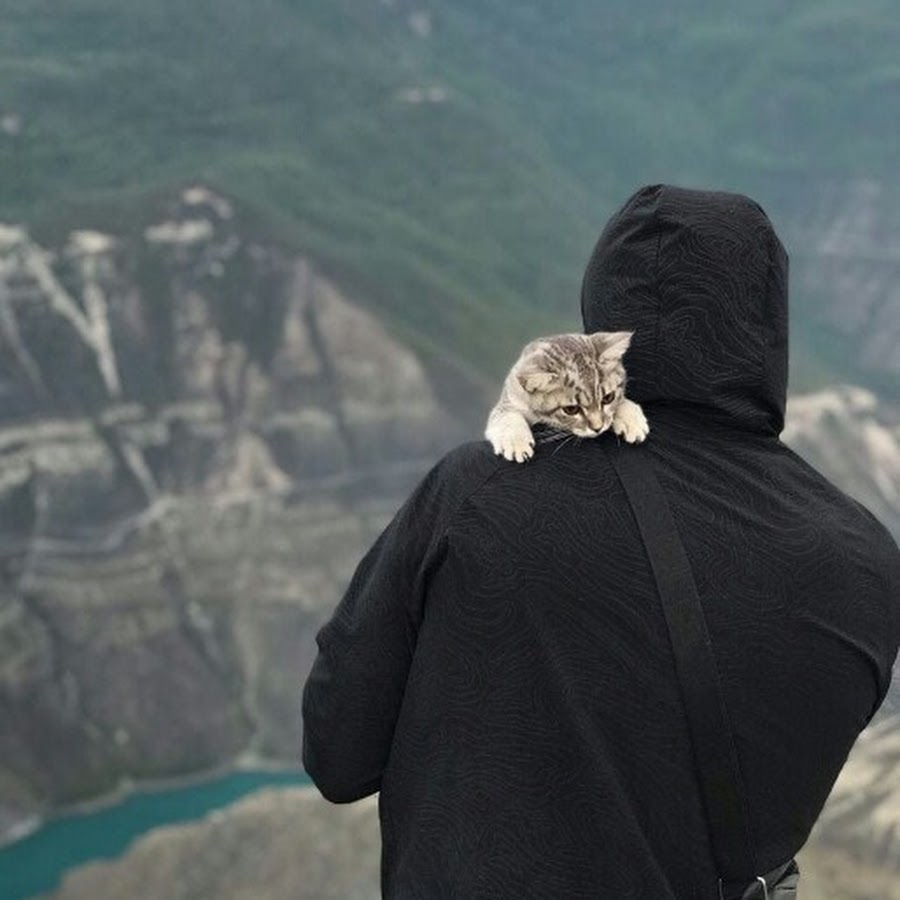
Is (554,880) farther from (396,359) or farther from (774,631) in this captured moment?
(396,359)

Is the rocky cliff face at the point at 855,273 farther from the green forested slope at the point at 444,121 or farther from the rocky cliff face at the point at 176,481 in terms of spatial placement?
the rocky cliff face at the point at 176,481

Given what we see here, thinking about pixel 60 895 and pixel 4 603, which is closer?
pixel 60 895

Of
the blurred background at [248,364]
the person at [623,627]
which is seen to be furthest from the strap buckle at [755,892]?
the blurred background at [248,364]

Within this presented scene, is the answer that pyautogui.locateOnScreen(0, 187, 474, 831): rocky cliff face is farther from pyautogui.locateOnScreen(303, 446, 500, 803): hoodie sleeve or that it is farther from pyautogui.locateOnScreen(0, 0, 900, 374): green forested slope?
pyautogui.locateOnScreen(303, 446, 500, 803): hoodie sleeve

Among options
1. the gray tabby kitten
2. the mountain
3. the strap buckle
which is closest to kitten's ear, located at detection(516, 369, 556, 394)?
the gray tabby kitten

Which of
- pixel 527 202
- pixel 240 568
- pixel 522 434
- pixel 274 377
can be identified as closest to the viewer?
pixel 522 434

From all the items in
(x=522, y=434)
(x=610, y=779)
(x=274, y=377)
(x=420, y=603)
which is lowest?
(x=274, y=377)

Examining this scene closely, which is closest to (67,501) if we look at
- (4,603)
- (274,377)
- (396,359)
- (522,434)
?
(4,603)
